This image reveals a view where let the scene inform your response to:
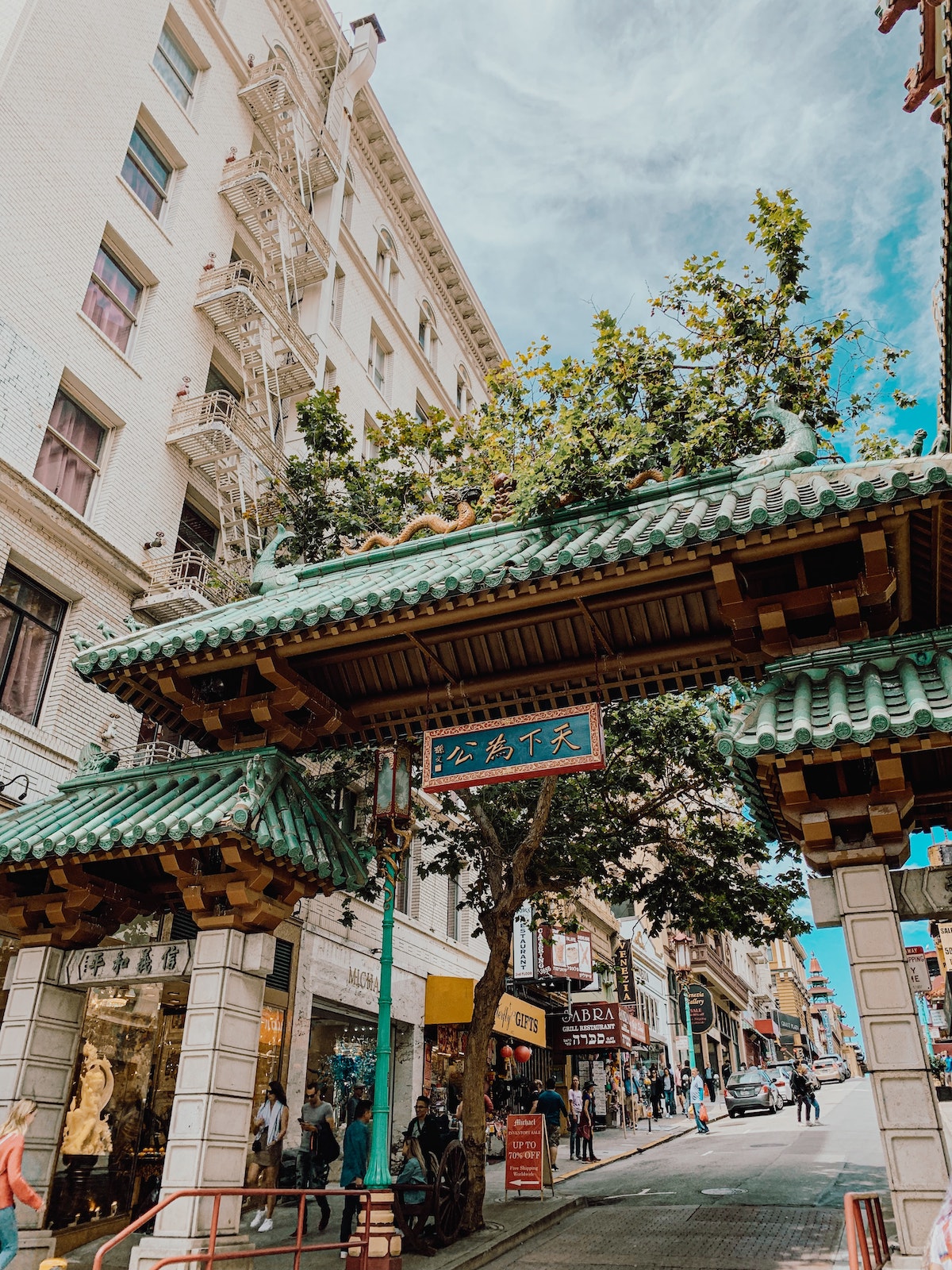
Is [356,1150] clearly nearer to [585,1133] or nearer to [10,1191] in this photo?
[10,1191]

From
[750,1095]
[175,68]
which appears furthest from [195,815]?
[750,1095]

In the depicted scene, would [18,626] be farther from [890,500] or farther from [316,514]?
[890,500]

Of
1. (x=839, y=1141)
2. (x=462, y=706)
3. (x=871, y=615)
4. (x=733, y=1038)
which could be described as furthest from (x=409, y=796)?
(x=733, y=1038)

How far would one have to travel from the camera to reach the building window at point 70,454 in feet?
52.4

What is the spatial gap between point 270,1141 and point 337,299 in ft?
78.5

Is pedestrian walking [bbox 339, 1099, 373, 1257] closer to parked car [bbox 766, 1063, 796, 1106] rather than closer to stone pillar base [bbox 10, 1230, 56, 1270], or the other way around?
stone pillar base [bbox 10, 1230, 56, 1270]

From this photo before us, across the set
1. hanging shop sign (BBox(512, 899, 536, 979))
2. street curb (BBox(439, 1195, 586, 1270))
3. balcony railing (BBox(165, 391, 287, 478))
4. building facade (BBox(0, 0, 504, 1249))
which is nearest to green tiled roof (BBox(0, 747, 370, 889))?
building facade (BBox(0, 0, 504, 1249))

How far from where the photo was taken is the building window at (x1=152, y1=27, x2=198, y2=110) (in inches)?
846

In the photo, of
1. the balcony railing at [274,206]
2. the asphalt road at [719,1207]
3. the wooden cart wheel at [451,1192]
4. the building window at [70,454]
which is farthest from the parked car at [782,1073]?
the building window at [70,454]

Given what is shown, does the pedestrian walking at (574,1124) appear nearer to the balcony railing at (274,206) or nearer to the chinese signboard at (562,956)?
the chinese signboard at (562,956)

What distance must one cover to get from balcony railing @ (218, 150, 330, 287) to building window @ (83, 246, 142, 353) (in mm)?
4994

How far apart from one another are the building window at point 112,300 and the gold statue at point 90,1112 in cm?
1303

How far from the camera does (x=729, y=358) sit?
14.3 metres

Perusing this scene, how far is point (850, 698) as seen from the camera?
7.07m
